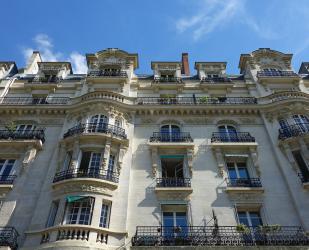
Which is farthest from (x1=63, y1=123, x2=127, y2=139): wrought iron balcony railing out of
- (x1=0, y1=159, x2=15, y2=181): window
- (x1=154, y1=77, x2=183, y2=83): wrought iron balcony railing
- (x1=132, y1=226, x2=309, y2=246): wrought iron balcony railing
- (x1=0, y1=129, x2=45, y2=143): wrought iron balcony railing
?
(x1=154, y1=77, x2=183, y2=83): wrought iron balcony railing

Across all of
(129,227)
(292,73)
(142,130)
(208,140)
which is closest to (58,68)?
(142,130)

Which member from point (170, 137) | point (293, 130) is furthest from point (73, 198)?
point (293, 130)

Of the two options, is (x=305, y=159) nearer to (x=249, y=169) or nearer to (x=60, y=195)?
(x=249, y=169)

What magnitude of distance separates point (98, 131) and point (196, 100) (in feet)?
24.9

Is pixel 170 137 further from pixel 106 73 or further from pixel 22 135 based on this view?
pixel 22 135

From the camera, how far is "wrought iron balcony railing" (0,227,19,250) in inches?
494

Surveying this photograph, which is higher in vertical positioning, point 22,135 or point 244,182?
point 22,135

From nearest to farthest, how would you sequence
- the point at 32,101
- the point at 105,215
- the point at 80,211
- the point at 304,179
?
the point at 80,211 → the point at 105,215 → the point at 304,179 → the point at 32,101

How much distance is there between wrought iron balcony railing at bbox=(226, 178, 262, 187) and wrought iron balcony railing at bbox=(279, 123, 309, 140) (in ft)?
11.6

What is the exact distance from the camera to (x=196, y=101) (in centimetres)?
2086

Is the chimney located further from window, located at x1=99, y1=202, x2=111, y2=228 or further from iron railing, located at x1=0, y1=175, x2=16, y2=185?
iron railing, located at x1=0, y1=175, x2=16, y2=185

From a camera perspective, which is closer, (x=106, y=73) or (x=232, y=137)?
(x=232, y=137)

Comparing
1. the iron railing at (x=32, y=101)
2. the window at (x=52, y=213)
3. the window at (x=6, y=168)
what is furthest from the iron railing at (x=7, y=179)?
the iron railing at (x=32, y=101)

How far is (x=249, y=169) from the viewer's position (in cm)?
1655
